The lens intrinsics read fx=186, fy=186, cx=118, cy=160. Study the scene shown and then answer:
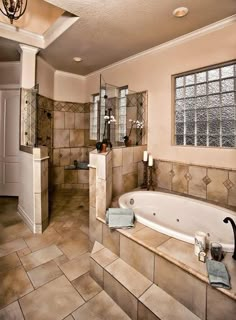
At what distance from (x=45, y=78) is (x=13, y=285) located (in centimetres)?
350

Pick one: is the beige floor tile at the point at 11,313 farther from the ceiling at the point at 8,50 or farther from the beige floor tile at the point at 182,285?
the ceiling at the point at 8,50

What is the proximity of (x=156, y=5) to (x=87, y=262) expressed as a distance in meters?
2.87

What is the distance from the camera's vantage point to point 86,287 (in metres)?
1.68

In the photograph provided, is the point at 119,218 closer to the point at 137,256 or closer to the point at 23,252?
the point at 137,256

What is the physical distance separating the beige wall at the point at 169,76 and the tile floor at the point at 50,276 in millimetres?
1785

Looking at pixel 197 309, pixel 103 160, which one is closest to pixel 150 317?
pixel 197 309

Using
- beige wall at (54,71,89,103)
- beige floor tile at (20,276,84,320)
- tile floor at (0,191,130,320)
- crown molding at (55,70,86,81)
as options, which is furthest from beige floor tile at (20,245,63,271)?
crown molding at (55,70,86,81)

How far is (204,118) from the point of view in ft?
8.49

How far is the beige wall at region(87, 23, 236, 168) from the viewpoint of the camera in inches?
90.7

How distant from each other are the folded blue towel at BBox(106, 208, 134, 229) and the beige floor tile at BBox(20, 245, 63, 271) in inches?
32.5

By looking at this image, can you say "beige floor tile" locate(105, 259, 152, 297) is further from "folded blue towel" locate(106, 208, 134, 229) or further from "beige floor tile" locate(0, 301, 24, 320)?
"beige floor tile" locate(0, 301, 24, 320)

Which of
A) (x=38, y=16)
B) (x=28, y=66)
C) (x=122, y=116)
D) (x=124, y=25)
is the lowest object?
(x=122, y=116)

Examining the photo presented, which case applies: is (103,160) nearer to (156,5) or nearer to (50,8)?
(156,5)

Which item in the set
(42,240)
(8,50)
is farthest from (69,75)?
(42,240)
